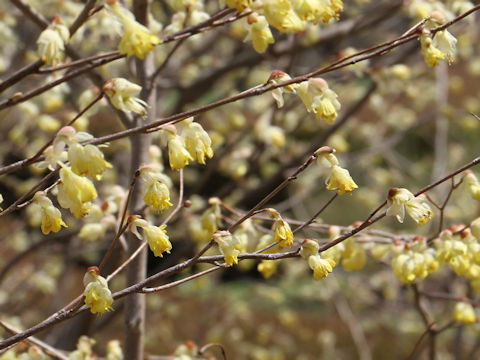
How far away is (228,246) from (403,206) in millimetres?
451

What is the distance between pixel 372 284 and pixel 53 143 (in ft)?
14.3

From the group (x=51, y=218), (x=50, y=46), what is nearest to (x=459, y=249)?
(x=51, y=218)

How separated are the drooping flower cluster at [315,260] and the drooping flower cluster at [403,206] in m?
0.20

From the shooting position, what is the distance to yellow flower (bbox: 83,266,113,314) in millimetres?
1402

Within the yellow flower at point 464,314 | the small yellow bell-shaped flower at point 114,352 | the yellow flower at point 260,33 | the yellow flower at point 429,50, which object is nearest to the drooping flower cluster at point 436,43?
the yellow flower at point 429,50

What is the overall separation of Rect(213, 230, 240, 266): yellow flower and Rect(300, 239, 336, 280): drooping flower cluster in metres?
0.18

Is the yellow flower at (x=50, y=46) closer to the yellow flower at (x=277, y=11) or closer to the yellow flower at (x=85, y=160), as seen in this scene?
the yellow flower at (x=85, y=160)

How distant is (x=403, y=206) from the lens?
1.50 metres

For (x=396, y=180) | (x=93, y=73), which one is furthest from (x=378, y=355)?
(x=93, y=73)

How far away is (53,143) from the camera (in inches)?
Result: 51.8

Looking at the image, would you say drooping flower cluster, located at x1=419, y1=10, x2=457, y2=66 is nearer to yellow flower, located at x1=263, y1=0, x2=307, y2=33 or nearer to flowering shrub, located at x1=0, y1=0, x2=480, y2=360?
flowering shrub, located at x1=0, y1=0, x2=480, y2=360

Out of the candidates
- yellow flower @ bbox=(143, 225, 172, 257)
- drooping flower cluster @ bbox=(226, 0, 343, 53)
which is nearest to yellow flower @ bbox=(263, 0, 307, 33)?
drooping flower cluster @ bbox=(226, 0, 343, 53)

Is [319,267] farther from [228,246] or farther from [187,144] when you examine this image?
[187,144]

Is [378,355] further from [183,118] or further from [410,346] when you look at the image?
[183,118]
